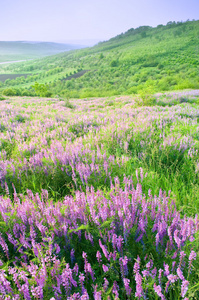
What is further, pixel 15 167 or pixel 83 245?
pixel 15 167

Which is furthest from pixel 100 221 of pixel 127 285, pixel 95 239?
pixel 127 285

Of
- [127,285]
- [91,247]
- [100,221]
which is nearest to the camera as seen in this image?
[127,285]

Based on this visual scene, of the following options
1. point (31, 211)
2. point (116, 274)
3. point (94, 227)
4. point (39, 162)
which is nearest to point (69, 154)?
point (39, 162)

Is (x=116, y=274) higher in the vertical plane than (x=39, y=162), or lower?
lower

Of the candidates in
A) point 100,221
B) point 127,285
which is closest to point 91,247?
point 100,221

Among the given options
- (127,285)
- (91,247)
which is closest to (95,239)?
(91,247)

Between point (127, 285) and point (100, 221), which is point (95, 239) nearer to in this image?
point (100, 221)

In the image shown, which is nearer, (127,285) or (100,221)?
(127,285)

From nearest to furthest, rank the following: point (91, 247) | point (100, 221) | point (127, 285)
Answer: point (127, 285)
point (91, 247)
point (100, 221)

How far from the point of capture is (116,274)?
1.25 metres

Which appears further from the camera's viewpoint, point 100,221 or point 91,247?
point 100,221

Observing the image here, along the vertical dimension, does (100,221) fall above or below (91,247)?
above

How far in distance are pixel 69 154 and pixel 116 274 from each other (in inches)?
85.7

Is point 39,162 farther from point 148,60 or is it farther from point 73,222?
point 148,60
